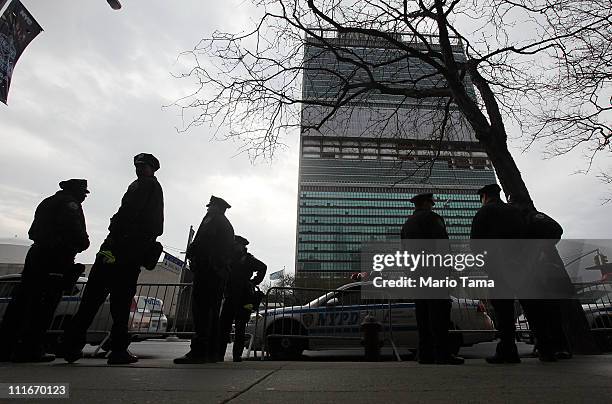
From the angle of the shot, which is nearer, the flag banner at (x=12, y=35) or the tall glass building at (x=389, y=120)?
the flag banner at (x=12, y=35)

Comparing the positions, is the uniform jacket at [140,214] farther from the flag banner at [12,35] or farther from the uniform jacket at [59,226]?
the flag banner at [12,35]

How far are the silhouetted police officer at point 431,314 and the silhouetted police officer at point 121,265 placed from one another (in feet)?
9.89

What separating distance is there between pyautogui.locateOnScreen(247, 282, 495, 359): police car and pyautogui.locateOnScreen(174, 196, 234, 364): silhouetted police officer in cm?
345

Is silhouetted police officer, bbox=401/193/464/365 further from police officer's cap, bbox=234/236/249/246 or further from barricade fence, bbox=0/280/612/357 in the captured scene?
barricade fence, bbox=0/280/612/357

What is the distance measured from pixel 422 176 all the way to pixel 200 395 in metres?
Answer: 8.67

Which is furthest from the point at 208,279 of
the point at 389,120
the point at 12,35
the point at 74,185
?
Result: the point at 389,120

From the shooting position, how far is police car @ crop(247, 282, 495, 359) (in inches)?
306

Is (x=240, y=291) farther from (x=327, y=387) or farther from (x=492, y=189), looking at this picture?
(x=327, y=387)

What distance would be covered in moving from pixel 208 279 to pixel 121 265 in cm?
91

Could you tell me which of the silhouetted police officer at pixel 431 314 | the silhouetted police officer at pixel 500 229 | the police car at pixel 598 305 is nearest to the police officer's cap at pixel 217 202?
the silhouetted police officer at pixel 431 314

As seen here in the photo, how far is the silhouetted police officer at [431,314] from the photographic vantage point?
4.39m

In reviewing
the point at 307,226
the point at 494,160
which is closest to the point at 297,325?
the point at 494,160

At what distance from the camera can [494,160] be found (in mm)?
6480

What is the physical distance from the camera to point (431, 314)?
446cm
